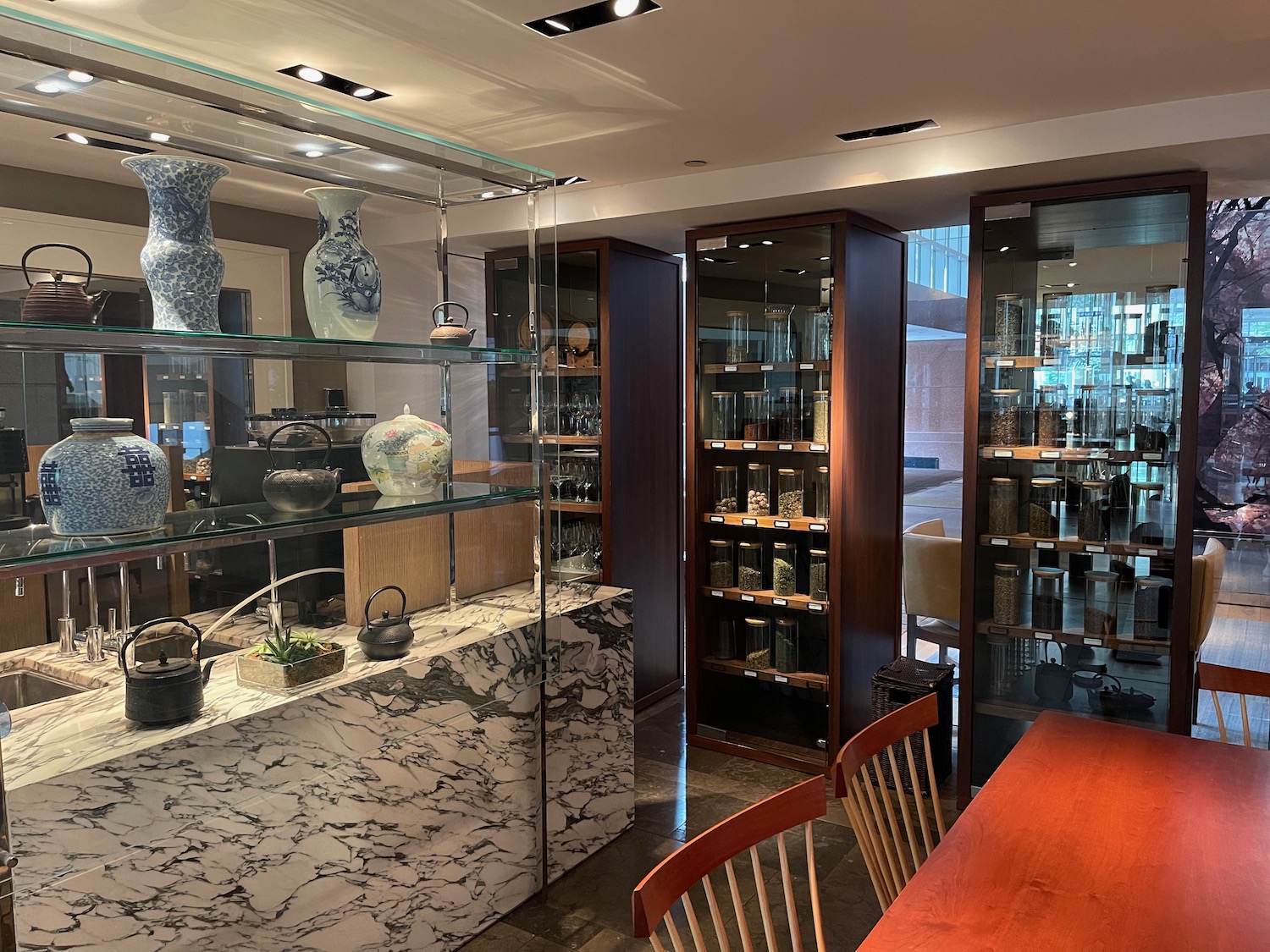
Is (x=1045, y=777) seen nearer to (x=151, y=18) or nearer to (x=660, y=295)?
(x=151, y=18)

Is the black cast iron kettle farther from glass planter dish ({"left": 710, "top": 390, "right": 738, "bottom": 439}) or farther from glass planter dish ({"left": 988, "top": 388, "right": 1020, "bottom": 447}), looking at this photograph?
glass planter dish ({"left": 988, "top": 388, "right": 1020, "bottom": 447})

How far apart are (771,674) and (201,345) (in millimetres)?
3039

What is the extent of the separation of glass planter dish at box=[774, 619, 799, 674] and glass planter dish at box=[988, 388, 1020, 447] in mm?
1173

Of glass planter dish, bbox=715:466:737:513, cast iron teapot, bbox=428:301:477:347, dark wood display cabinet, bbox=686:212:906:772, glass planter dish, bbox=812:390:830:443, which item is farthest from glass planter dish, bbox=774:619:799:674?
cast iron teapot, bbox=428:301:477:347

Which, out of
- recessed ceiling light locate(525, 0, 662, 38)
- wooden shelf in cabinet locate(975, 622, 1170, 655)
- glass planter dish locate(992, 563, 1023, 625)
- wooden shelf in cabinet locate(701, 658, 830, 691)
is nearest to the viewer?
recessed ceiling light locate(525, 0, 662, 38)

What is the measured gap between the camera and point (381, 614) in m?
2.42

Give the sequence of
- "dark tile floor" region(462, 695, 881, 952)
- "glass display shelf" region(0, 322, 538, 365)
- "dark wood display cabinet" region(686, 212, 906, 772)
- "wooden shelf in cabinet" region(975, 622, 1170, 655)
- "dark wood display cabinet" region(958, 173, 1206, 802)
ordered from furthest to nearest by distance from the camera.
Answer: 1. "dark wood display cabinet" region(686, 212, 906, 772)
2. "wooden shelf in cabinet" region(975, 622, 1170, 655)
3. "dark wood display cabinet" region(958, 173, 1206, 802)
4. "dark tile floor" region(462, 695, 881, 952)
5. "glass display shelf" region(0, 322, 538, 365)

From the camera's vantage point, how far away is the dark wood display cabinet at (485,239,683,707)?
449 centimetres

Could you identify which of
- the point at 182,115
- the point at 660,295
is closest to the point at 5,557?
the point at 182,115

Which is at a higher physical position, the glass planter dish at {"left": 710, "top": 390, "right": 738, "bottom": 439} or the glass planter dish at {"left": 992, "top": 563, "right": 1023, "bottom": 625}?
the glass planter dish at {"left": 710, "top": 390, "right": 738, "bottom": 439}

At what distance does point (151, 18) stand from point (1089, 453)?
10.5 ft

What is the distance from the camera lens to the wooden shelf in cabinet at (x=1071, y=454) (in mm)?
3322

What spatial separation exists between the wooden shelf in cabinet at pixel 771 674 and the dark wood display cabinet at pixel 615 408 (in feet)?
1.84

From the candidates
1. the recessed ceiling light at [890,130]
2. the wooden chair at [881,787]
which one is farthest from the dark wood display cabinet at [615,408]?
the wooden chair at [881,787]
